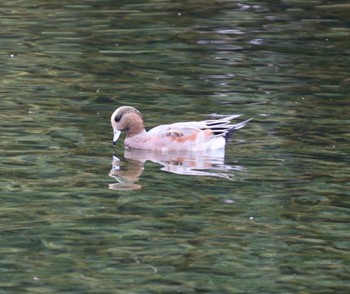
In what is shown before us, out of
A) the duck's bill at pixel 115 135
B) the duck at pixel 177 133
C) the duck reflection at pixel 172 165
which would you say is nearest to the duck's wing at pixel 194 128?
the duck at pixel 177 133

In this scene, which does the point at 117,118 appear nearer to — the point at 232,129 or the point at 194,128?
the point at 194,128

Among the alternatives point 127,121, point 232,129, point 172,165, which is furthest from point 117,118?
point 232,129

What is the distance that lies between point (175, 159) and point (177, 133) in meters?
0.25

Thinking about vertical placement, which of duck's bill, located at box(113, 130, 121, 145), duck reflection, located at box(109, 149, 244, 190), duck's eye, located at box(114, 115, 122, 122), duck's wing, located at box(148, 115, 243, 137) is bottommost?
duck reflection, located at box(109, 149, 244, 190)

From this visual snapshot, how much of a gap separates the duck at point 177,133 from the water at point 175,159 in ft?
0.50

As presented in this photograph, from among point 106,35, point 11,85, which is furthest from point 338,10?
point 11,85

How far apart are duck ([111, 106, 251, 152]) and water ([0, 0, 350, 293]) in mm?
151

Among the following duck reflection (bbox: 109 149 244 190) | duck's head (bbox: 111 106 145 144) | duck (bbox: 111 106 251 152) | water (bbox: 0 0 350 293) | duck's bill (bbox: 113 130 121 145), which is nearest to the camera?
water (bbox: 0 0 350 293)

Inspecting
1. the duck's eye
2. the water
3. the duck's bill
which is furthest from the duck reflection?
the duck's eye

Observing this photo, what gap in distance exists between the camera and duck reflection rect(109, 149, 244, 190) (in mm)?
11234

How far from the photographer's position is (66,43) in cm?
1781

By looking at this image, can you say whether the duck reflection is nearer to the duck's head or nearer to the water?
the water

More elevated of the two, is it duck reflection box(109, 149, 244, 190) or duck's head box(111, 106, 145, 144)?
duck's head box(111, 106, 145, 144)

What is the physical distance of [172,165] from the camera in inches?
464
